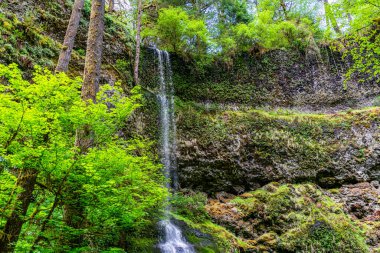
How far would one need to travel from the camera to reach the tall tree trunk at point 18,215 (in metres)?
2.98

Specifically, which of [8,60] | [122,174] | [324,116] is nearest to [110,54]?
[8,60]

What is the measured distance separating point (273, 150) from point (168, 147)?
16.0 feet

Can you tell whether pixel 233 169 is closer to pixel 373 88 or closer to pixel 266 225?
pixel 266 225

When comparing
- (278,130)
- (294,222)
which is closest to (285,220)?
(294,222)

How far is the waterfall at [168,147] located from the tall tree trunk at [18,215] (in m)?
3.88

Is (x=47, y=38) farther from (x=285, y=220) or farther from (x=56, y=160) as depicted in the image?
(x=285, y=220)

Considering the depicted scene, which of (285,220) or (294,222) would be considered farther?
(285,220)

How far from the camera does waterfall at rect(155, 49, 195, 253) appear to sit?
7.05 metres

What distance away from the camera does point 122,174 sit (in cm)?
374

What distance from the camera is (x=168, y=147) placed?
1166cm

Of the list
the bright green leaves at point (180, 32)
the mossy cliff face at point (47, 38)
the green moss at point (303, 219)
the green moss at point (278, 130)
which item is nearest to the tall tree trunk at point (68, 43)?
the mossy cliff face at point (47, 38)

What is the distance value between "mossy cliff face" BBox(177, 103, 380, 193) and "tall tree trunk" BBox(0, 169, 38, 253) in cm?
855

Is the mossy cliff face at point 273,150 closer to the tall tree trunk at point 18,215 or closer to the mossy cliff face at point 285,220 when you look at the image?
the mossy cliff face at point 285,220

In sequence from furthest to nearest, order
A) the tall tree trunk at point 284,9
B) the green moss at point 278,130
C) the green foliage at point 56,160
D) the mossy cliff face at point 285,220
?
the tall tree trunk at point 284,9
the green moss at point 278,130
the mossy cliff face at point 285,220
the green foliage at point 56,160
